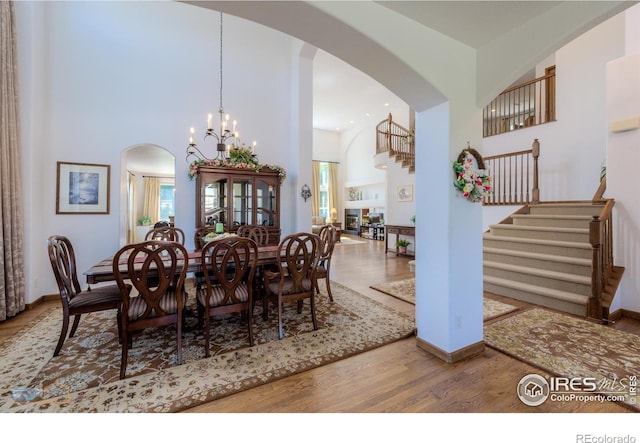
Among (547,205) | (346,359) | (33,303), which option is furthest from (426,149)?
(33,303)

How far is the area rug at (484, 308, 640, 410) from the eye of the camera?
1.87m

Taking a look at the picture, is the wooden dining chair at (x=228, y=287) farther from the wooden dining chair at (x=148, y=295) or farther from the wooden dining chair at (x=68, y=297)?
the wooden dining chair at (x=68, y=297)

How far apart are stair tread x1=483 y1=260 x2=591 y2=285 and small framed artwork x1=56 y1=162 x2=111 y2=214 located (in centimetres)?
574

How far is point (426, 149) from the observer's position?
86.8 inches

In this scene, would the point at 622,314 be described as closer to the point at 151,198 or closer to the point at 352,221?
the point at 352,221

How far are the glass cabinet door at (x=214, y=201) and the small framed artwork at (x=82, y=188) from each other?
1307mm

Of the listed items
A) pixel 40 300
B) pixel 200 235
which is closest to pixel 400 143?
pixel 200 235

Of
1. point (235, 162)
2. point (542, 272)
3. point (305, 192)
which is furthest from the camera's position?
point (305, 192)

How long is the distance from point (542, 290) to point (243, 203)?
4.33 metres

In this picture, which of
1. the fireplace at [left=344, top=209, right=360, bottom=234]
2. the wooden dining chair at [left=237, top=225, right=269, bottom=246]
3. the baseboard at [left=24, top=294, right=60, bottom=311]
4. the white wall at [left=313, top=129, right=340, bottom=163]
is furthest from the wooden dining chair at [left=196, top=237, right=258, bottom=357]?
the fireplace at [left=344, top=209, right=360, bottom=234]

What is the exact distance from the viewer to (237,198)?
433cm

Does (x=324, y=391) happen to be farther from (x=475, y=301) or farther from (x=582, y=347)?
(x=582, y=347)

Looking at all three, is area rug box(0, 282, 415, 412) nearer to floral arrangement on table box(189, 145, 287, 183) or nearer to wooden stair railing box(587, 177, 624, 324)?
wooden stair railing box(587, 177, 624, 324)
